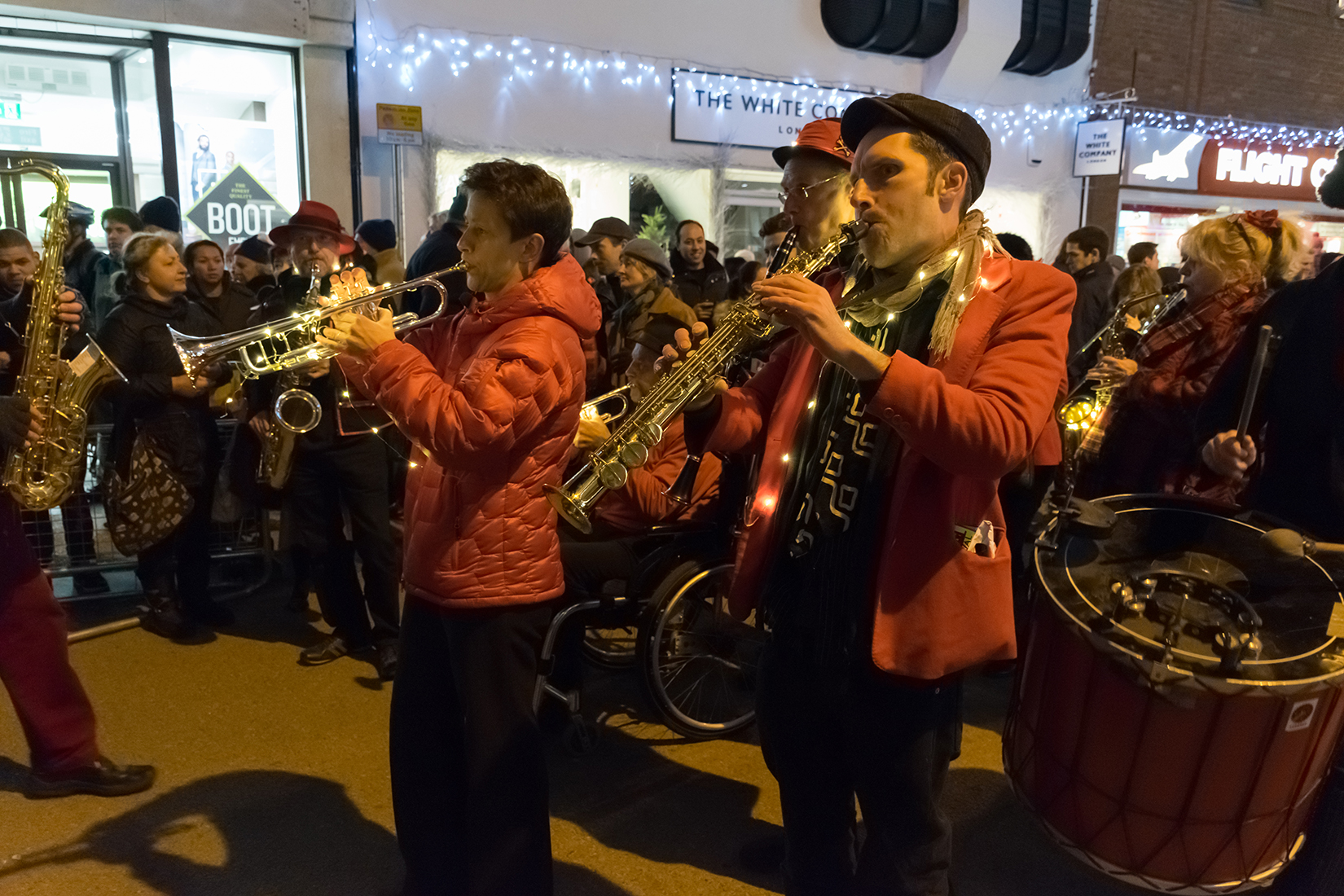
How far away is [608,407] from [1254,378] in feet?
8.14

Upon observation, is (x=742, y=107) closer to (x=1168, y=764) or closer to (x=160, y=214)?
(x=160, y=214)

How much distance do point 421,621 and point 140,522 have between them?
2.72 m

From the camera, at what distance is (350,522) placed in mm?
4070

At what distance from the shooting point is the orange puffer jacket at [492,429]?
77.8 inches

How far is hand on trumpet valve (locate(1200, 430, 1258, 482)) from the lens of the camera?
2.27 m

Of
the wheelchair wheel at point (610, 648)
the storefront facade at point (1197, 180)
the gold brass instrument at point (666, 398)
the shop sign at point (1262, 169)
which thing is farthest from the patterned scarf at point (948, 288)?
the shop sign at point (1262, 169)

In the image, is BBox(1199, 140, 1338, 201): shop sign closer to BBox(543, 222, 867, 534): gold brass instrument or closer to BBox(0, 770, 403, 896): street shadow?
BBox(543, 222, 867, 534): gold brass instrument

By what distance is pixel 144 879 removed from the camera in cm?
265

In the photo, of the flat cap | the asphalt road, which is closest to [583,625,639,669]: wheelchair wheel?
the asphalt road

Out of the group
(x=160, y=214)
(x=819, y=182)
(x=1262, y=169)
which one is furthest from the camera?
(x=1262, y=169)

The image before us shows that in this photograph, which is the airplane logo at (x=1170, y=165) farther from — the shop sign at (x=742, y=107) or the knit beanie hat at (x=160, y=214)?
the knit beanie hat at (x=160, y=214)

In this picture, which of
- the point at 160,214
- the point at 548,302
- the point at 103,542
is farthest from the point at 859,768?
the point at 160,214

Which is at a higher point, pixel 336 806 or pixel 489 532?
pixel 489 532

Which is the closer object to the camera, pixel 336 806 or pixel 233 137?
pixel 336 806
